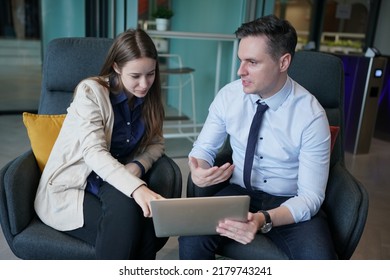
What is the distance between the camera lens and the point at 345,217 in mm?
1280

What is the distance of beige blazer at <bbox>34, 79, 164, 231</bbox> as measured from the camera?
1.29 meters

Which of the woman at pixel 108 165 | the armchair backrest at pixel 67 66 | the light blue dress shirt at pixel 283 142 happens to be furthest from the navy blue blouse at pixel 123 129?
the armchair backrest at pixel 67 66

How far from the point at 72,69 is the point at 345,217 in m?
1.25

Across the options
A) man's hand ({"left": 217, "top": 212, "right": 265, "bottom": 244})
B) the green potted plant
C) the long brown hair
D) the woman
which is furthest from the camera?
the green potted plant

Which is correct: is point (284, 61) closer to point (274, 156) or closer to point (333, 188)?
point (274, 156)

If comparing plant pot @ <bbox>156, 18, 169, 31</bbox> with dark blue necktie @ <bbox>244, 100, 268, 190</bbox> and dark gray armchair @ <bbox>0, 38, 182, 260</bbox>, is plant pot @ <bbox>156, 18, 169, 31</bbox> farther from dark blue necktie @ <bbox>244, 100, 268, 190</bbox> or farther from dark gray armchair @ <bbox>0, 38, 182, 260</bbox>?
dark blue necktie @ <bbox>244, 100, 268, 190</bbox>

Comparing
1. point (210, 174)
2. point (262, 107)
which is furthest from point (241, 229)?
point (262, 107)

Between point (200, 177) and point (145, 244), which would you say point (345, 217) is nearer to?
point (200, 177)

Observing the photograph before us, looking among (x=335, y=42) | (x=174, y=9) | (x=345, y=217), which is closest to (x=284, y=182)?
(x=345, y=217)

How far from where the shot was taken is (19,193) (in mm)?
1278

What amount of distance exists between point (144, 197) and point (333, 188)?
683 mm

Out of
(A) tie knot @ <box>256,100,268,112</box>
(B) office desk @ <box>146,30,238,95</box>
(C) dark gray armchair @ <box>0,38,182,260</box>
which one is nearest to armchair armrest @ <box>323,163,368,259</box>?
(A) tie knot @ <box>256,100,268,112</box>

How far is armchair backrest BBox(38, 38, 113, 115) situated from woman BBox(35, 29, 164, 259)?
302 millimetres

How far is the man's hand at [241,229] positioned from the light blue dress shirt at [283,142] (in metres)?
0.17
